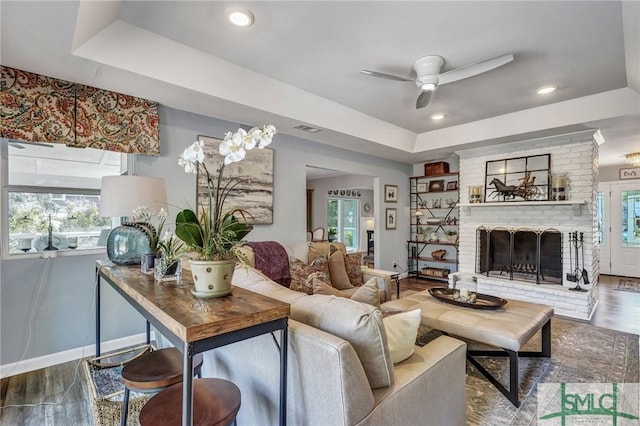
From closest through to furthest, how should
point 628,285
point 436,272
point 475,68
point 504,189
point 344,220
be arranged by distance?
point 475,68, point 504,189, point 628,285, point 436,272, point 344,220

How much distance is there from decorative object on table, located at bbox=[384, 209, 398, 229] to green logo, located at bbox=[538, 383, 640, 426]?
3778mm

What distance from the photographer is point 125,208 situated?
2.04 meters

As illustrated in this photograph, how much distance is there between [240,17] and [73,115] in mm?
1627

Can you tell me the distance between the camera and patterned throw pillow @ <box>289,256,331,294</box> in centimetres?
317

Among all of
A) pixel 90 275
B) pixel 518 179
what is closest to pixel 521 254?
pixel 518 179

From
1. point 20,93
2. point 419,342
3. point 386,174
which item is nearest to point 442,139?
point 386,174

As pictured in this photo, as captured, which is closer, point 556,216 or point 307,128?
point 307,128

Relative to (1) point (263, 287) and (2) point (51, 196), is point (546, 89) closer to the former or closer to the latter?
(1) point (263, 287)

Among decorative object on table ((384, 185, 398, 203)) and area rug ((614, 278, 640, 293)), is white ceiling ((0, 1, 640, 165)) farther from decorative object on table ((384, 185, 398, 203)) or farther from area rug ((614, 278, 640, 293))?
area rug ((614, 278, 640, 293))

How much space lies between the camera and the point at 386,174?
233 inches

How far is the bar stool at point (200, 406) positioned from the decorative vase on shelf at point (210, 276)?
403mm

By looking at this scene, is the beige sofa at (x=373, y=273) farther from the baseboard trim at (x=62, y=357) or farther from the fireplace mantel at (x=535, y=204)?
the fireplace mantel at (x=535, y=204)

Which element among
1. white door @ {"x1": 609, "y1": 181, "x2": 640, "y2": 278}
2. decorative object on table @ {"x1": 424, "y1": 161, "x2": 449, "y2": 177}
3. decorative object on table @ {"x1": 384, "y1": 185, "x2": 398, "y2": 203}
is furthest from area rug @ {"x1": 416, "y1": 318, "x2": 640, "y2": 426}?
white door @ {"x1": 609, "y1": 181, "x2": 640, "y2": 278}

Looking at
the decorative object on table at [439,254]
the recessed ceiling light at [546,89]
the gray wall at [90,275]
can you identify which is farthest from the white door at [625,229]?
A: the gray wall at [90,275]
